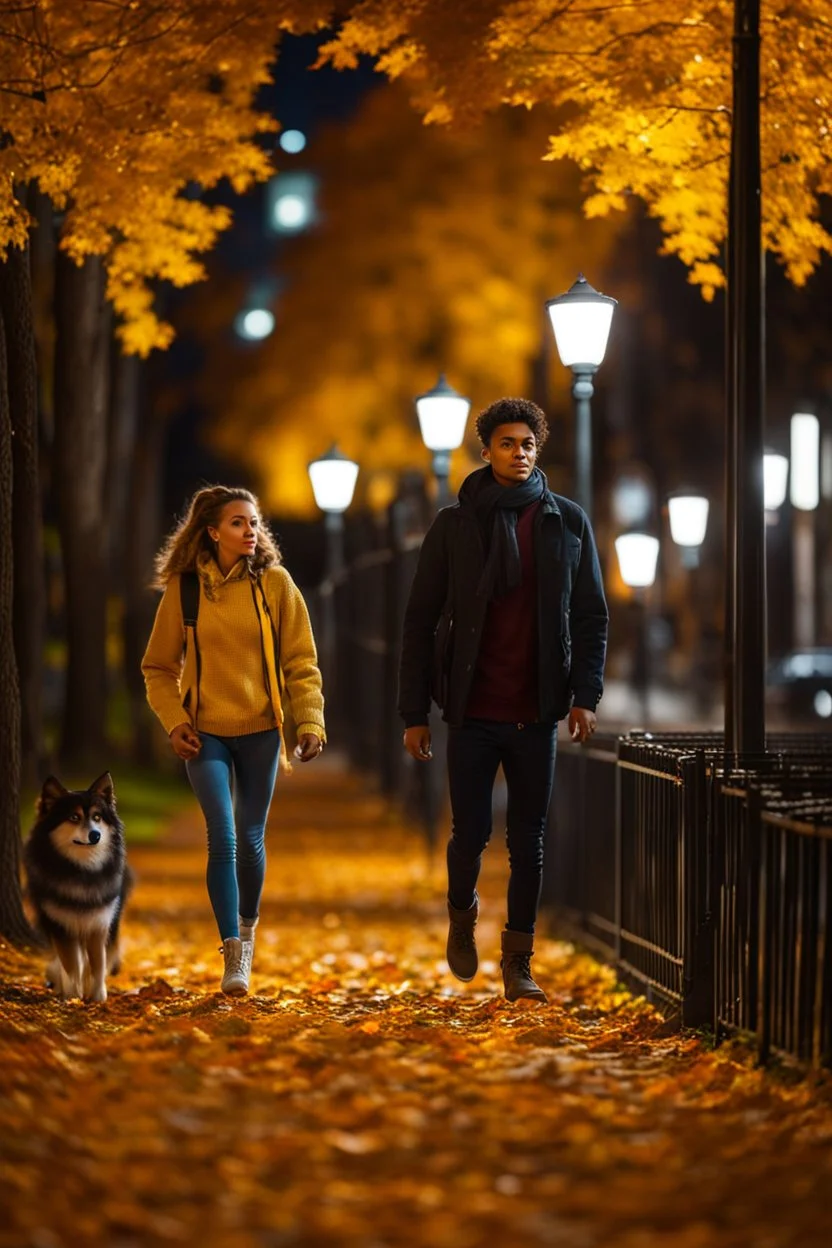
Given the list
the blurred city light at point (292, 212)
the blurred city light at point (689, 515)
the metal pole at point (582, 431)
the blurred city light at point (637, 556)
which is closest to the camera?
the metal pole at point (582, 431)

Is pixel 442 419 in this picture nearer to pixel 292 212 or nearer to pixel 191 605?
pixel 191 605

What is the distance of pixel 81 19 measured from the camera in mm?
11641

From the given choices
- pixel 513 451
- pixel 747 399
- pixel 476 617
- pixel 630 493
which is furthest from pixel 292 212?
pixel 476 617

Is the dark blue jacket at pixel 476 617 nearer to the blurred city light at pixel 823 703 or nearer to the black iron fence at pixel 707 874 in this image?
the black iron fence at pixel 707 874

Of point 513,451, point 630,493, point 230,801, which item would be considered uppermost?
point 630,493

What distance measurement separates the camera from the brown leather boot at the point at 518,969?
356 inches

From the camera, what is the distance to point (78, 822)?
9125 millimetres

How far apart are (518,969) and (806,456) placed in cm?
4461

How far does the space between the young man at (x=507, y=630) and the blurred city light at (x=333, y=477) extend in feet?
57.6

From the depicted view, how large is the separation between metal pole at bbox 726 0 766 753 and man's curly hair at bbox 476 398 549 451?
1.02 meters

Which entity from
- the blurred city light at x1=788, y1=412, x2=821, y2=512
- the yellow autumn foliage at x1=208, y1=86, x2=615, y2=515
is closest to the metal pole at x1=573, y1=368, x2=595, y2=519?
the yellow autumn foliage at x1=208, y1=86, x2=615, y2=515

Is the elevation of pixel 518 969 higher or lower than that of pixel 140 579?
lower

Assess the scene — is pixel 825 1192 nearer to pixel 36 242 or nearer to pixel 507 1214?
pixel 507 1214

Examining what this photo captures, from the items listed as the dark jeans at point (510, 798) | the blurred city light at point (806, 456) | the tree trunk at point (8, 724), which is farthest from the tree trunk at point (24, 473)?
the blurred city light at point (806, 456)
